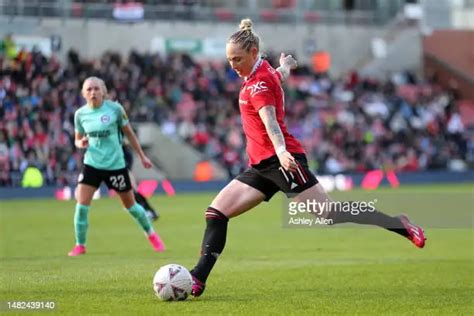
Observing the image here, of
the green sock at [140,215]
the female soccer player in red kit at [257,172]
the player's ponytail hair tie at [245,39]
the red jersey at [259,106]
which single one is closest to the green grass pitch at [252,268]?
the green sock at [140,215]

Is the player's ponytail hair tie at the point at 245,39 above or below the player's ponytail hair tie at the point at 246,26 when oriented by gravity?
below

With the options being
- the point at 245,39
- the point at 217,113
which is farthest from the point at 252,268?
the point at 217,113

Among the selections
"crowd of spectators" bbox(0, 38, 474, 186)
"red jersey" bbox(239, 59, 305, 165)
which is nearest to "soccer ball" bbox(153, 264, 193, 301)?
"red jersey" bbox(239, 59, 305, 165)

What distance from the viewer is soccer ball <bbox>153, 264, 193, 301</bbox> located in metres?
9.51

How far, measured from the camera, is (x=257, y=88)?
9516 millimetres

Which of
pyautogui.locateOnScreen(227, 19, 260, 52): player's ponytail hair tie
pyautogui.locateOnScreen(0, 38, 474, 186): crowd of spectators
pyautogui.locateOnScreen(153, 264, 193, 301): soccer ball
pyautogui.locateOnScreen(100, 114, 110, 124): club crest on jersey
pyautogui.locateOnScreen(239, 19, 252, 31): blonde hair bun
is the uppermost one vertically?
pyautogui.locateOnScreen(239, 19, 252, 31): blonde hair bun

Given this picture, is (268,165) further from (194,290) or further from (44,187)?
(44,187)

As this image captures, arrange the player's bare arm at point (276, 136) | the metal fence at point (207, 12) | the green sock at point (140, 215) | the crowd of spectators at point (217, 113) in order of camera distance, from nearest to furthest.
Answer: the player's bare arm at point (276, 136) < the green sock at point (140, 215) < the crowd of spectators at point (217, 113) < the metal fence at point (207, 12)

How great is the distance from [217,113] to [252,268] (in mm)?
23814

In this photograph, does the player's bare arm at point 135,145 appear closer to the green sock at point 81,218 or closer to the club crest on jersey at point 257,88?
the green sock at point 81,218

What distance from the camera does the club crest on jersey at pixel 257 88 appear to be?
31.2 feet

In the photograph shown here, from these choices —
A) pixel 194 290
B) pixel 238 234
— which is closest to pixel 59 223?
pixel 238 234

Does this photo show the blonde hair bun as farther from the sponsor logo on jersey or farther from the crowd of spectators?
the crowd of spectators

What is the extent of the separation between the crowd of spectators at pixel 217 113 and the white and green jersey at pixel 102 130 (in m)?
11.2
